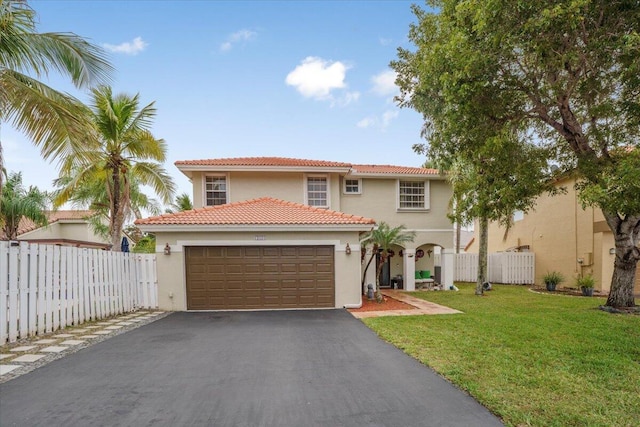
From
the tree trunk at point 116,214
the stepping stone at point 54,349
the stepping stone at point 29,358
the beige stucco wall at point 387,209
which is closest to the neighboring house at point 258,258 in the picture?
the tree trunk at point 116,214

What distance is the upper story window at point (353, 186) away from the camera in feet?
55.1

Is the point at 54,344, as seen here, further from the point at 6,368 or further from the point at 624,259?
the point at 624,259

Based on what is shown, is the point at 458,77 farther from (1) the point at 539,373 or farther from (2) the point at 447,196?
(2) the point at 447,196

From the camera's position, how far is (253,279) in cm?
1148

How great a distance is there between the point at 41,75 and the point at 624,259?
1654cm

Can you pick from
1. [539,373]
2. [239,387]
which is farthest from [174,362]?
[539,373]

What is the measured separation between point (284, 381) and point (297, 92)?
15.2 meters

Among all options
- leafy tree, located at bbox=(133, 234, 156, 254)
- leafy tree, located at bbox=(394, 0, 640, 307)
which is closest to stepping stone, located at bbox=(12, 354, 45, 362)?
leafy tree, located at bbox=(394, 0, 640, 307)

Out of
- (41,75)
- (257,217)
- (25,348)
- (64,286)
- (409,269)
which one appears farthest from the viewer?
(409,269)

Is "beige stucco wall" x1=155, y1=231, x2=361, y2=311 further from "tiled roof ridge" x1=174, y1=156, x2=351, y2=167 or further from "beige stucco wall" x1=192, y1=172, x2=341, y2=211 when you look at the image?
"tiled roof ridge" x1=174, y1=156, x2=351, y2=167

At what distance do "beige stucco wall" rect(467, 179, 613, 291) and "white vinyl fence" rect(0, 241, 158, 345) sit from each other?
1526 cm

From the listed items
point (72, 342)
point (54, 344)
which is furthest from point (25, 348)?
point (72, 342)

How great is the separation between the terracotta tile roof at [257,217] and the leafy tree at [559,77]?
4.81m

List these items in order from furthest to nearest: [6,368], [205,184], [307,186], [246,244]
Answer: [307,186]
[205,184]
[246,244]
[6,368]
